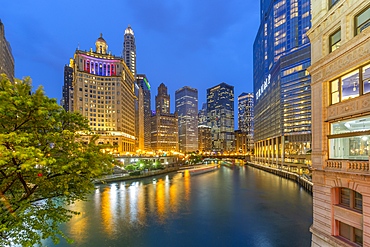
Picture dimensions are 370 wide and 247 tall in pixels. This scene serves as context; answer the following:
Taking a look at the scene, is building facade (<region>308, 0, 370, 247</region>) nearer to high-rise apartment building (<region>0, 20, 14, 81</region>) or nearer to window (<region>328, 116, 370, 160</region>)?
window (<region>328, 116, 370, 160</region>)

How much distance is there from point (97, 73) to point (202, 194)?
399 ft

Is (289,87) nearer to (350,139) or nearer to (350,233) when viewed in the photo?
(350,139)

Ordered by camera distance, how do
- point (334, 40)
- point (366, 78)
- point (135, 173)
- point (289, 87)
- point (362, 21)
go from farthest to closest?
1. point (289, 87)
2. point (135, 173)
3. point (334, 40)
4. point (362, 21)
5. point (366, 78)

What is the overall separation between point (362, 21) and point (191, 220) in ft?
111

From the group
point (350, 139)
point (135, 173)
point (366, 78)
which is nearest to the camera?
point (366, 78)

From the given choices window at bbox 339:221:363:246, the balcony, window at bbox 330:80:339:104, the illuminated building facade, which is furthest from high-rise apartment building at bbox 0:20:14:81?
the illuminated building facade

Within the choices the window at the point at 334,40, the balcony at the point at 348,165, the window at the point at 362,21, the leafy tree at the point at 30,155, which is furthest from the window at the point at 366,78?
the leafy tree at the point at 30,155

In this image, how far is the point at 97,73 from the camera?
135625mm

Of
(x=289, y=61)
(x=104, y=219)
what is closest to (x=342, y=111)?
(x=104, y=219)

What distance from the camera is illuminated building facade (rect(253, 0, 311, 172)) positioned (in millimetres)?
95000

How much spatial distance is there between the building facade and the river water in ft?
47.0

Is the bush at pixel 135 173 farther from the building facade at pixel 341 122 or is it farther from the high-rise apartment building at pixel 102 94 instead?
the building facade at pixel 341 122

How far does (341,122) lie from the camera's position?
48.1 feet

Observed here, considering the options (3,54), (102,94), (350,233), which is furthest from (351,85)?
(3,54)
